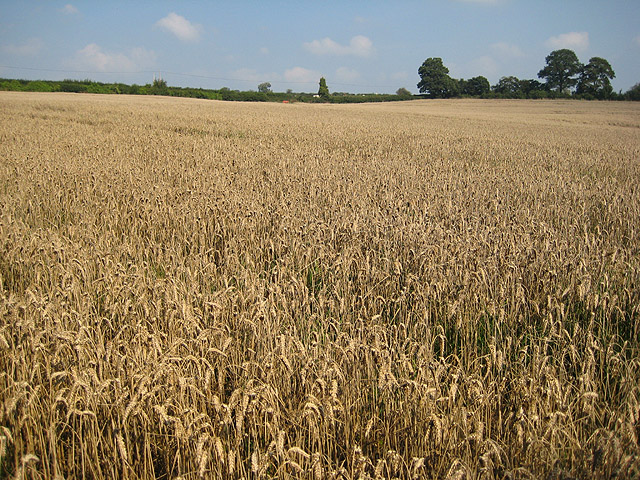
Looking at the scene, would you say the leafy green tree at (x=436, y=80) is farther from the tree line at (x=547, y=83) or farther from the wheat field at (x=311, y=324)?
the wheat field at (x=311, y=324)

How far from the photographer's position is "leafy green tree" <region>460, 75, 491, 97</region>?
77688mm

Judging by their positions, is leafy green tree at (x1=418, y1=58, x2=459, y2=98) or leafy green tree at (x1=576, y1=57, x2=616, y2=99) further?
leafy green tree at (x1=418, y1=58, x2=459, y2=98)

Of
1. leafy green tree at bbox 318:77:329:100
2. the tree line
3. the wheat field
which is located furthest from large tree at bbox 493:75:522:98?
the wheat field

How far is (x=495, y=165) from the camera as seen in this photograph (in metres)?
9.20

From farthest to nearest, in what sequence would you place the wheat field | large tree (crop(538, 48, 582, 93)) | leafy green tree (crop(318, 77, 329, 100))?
leafy green tree (crop(318, 77, 329, 100))
large tree (crop(538, 48, 582, 93))
the wheat field

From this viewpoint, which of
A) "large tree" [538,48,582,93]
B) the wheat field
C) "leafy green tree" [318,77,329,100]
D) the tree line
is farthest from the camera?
"leafy green tree" [318,77,329,100]

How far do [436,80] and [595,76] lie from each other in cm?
2513

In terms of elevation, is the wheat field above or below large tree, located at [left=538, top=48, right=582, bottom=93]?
below

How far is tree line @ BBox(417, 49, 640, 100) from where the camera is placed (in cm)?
6444

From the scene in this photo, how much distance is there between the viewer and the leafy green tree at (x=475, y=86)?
3059 inches

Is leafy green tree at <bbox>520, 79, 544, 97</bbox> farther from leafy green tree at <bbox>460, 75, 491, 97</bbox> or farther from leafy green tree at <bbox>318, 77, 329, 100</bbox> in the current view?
leafy green tree at <bbox>318, 77, 329, 100</bbox>

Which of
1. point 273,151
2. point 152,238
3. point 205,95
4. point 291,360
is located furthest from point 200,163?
point 205,95

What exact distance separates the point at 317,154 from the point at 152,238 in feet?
19.2

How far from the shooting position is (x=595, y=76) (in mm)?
70688
